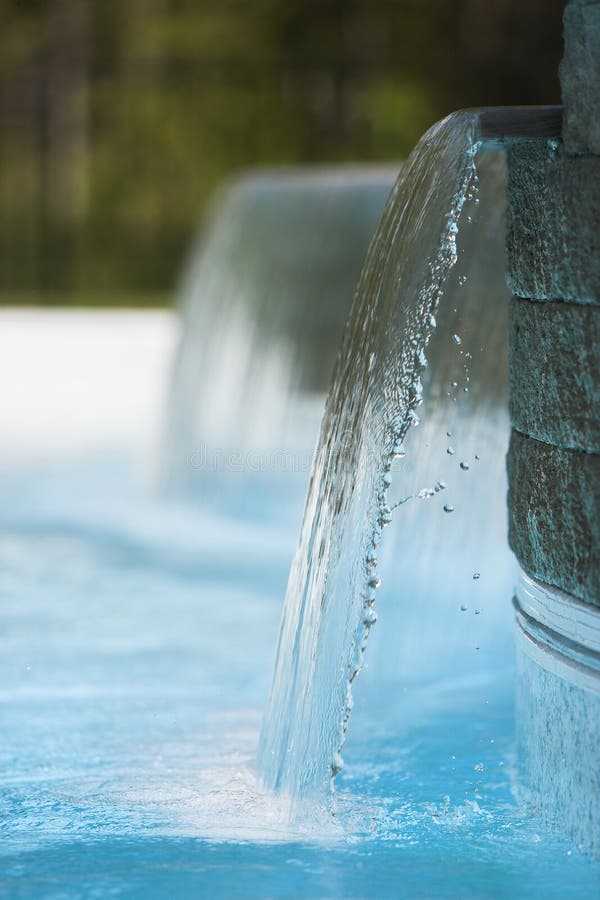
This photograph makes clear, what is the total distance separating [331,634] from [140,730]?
32.9 inches

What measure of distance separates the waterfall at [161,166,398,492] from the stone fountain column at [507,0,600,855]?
405 centimetres

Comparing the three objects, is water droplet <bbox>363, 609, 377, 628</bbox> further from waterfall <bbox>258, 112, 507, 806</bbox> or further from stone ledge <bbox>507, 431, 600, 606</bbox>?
stone ledge <bbox>507, 431, 600, 606</bbox>

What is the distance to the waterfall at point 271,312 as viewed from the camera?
714 centimetres

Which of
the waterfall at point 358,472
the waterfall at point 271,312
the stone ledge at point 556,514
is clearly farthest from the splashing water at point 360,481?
the waterfall at point 271,312

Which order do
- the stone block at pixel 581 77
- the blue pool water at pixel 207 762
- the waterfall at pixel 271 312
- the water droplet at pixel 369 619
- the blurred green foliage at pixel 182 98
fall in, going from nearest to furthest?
the stone block at pixel 581 77, the blue pool water at pixel 207 762, the water droplet at pixel 369 619, the waterfall at pixel 271 312, the blurred green foliage at pixel 182 98

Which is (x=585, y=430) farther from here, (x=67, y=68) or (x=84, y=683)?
(x=67, y=68)

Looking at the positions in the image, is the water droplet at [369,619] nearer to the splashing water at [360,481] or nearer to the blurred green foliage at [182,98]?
the splashing water at [360,481]

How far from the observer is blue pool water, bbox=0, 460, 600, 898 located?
2832mm

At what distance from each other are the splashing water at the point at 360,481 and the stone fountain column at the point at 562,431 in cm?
22

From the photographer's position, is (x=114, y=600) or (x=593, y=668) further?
(x=114, y=600)

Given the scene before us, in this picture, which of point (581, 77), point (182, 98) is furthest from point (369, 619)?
point (182, 98)

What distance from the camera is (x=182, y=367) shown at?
7.92 meters

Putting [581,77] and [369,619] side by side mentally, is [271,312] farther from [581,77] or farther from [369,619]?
[581,77]

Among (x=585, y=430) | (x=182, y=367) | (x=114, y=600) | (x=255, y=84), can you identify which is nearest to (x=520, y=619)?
(x=585, y=430)
